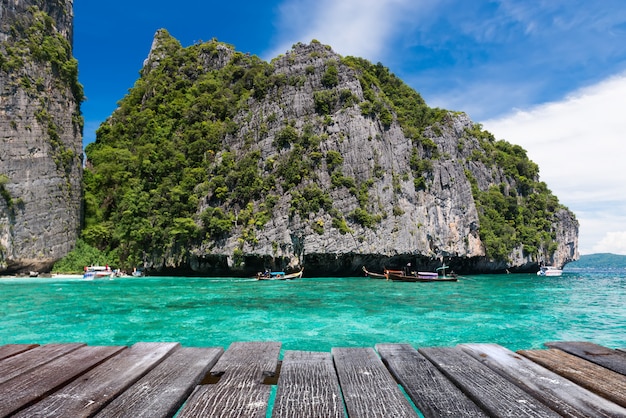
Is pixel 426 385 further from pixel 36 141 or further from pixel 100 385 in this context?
pixel 36 141

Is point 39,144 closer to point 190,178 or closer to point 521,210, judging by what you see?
point 190,178

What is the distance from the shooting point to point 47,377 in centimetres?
195

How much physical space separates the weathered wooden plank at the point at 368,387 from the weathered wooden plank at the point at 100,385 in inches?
41.2

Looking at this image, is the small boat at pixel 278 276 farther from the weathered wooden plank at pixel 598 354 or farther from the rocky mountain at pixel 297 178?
the weathered wooden plank at pixel 598 354

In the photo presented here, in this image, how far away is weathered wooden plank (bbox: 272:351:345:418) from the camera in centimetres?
158

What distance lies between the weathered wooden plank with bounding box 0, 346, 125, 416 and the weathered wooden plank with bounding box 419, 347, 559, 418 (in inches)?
76.0

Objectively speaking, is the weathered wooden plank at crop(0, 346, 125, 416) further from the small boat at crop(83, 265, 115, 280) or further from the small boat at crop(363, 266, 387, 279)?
the small boat at crop(83, 265, 115, 280)

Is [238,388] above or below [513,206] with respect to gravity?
below

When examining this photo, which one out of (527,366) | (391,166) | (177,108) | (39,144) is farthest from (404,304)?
(177,108)

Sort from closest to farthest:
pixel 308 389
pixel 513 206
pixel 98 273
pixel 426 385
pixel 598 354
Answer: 1. pixel 308 389
2. pixel 426 385
3. pixel 598 354
4. pixel 98 273
5. pixel 513 206

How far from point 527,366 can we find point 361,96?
50737mm

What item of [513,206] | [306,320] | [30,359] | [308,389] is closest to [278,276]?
[306,320]

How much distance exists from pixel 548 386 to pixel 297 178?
4273 cm

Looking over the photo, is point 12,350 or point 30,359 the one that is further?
point 12,350
